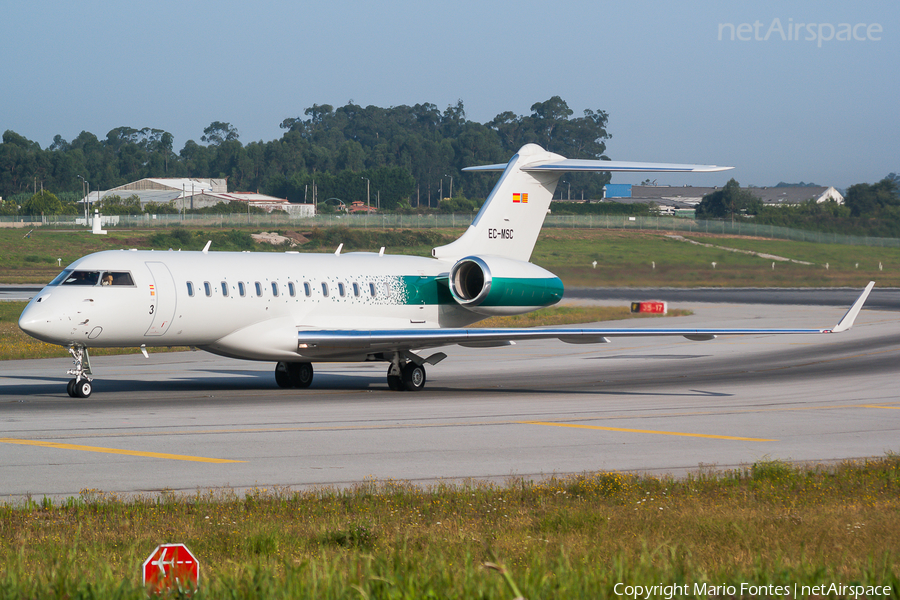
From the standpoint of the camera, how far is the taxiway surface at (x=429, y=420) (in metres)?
14.4

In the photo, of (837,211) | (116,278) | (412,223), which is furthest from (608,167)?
(412,223)

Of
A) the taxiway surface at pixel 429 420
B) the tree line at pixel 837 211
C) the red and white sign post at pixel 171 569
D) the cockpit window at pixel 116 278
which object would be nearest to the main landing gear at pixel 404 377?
the taxiway surface at pixel 429 420

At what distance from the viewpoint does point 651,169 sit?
83.5ft

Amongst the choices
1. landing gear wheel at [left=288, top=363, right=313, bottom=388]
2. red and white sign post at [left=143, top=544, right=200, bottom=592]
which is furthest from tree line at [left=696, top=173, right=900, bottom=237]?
red and white sign post at [left=143, top=544, right=200, bottom=592]

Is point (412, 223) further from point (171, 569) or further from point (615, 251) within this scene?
point (171, 569)

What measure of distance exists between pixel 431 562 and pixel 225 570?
1521mm

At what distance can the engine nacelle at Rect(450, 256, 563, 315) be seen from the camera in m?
25.4

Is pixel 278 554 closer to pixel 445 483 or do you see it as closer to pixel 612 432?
pixel 445 483

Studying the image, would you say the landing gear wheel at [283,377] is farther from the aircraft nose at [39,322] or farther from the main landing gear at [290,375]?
the aircraft nose at [39,322]

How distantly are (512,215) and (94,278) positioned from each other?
11.7 metres

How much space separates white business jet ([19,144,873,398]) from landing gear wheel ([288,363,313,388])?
26 mm

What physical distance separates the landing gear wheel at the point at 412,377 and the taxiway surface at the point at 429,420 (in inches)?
10.8

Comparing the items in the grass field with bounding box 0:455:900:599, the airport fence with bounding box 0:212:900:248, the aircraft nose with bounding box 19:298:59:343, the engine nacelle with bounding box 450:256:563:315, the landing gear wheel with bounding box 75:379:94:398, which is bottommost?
the landing gear wheel with bounding box 75:379:94:398

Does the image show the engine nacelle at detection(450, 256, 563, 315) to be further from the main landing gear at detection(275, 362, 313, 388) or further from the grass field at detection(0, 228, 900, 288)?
the grass field at detection(0, 228, 900, 288)
